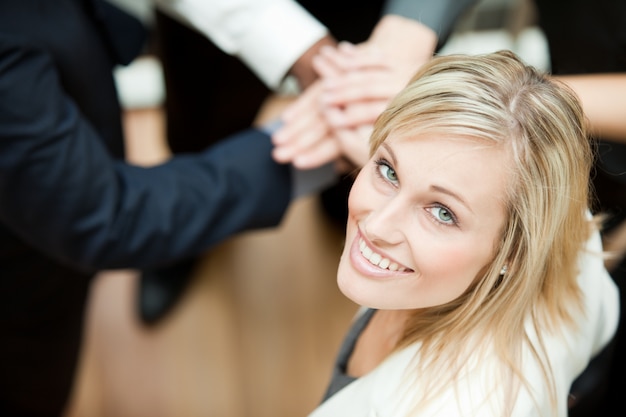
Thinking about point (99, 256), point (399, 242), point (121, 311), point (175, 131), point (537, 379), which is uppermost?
point (399, 242)

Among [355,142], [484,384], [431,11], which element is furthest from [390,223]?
[431,11]

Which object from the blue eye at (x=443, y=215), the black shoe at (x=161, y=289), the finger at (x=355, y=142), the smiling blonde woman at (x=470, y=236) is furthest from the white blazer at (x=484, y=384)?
the black shoe at (x=161, y=289)

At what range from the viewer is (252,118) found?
4.40 feet

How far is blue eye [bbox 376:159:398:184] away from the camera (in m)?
0.46

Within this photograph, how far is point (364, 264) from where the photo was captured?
0.47m

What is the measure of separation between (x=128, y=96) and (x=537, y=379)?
146cm

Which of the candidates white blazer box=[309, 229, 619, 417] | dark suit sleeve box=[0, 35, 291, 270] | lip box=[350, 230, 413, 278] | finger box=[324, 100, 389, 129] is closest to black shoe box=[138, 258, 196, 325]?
dark suit sleeve box=[0, 35, 291, 270]

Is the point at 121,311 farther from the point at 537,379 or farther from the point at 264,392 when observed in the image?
the point at 537,379

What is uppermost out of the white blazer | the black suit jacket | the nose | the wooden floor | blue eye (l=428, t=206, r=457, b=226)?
blue eye (l=428, t=206, r=457, b=226)

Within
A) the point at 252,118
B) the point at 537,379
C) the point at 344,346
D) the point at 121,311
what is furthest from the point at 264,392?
the point at 537,379

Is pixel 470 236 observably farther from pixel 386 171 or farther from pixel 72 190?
pixel 72 190

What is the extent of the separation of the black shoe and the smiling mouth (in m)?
0.98

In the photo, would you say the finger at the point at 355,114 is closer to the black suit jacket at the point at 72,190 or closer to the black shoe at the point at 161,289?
the black suit jacket at the point at 72,190

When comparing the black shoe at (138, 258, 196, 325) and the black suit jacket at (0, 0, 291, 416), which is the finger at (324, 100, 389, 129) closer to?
the black suit jacket at (0, 0, 291, 416)
